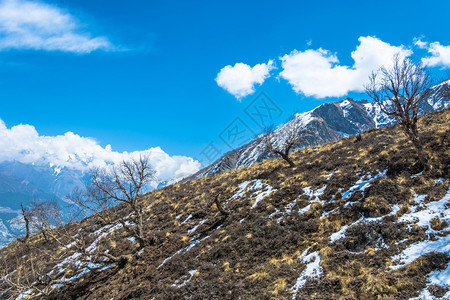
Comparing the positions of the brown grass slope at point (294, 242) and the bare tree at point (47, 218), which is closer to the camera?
the brown grass slope at point (294, 242)

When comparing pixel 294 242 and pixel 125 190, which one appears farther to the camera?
pixel 125 190

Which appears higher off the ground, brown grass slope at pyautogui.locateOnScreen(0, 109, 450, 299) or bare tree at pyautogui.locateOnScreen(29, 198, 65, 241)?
bare tree at pyautogui.locateOnScreen(29, 198, 65, 241)

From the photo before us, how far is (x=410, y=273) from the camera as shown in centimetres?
728

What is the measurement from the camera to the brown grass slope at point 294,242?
27.4ft

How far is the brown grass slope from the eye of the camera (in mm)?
8344

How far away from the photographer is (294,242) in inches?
468

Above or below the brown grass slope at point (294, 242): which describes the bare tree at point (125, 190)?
above

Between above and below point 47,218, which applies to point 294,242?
below

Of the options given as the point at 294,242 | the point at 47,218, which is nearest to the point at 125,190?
the point at 47,218

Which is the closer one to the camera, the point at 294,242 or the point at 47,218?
the point at 294,242

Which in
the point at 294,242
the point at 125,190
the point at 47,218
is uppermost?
the point at 47,218

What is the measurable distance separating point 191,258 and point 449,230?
44.0 feet

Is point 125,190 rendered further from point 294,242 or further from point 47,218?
point 294,242

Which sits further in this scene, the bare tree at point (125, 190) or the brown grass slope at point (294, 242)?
the bare tree at point (125, 190)
